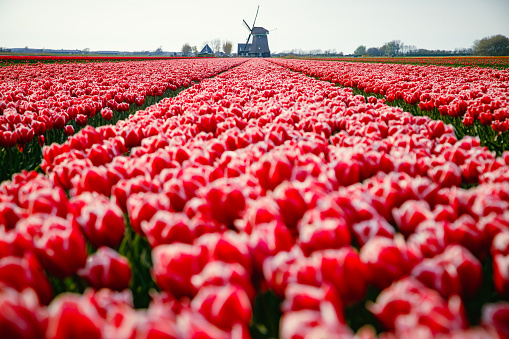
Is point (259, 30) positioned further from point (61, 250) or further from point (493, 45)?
point (61, 250)

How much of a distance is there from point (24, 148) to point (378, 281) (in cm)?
413

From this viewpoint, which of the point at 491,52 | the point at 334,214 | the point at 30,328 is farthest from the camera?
the point at 491,52

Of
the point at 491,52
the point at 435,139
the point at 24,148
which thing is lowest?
the point at 24,148

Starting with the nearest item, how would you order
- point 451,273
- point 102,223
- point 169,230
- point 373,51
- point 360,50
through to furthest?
point 451,273, point 169,230, point 102,223, point 373,51, point 360,50

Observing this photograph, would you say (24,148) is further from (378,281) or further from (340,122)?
(378,281)

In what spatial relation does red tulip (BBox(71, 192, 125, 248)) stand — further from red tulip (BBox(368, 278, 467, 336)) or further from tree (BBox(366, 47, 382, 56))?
tree (BBox(366, 47, 382, 56))

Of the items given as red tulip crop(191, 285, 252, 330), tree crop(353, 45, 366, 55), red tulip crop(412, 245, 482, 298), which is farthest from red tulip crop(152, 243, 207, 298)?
tree crop(353, 45, 366, 55)

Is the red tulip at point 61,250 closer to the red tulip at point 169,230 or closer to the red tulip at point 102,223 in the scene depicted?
the red tulip at point 102,223

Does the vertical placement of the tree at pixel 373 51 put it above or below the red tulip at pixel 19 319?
above

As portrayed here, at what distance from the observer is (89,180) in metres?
1.90

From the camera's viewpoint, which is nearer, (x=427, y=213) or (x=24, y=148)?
(x=427, y=213)

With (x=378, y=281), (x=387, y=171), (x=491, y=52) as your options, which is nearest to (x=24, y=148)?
(x=387, y=171)

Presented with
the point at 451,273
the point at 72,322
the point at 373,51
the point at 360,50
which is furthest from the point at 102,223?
the point at 360,50

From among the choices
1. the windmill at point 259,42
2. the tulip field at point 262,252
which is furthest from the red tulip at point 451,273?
the windmill at point 259,42
